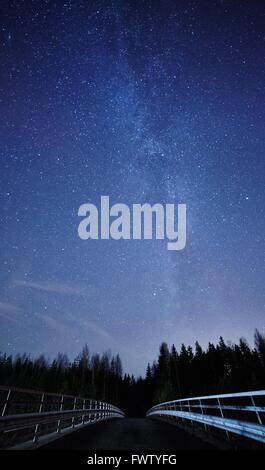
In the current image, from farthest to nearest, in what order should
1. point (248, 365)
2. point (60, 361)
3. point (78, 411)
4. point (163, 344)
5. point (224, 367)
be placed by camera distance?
point (60, 361)
point (163, 344)
point (224, 367)
point (248, 365)
point (78, 411)

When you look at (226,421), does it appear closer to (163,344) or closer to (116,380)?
(163,344)

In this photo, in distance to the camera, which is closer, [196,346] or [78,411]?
[78,411]

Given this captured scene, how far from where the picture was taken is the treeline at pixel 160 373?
6888cm

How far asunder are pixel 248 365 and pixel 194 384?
650 inches

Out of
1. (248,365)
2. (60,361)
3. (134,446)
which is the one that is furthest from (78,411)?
(60,361)

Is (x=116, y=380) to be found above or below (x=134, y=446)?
above

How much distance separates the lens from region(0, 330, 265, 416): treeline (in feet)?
226

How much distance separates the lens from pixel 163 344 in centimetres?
9512

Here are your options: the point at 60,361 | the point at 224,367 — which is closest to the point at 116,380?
the point at 60,361

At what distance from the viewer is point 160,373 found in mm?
84688
